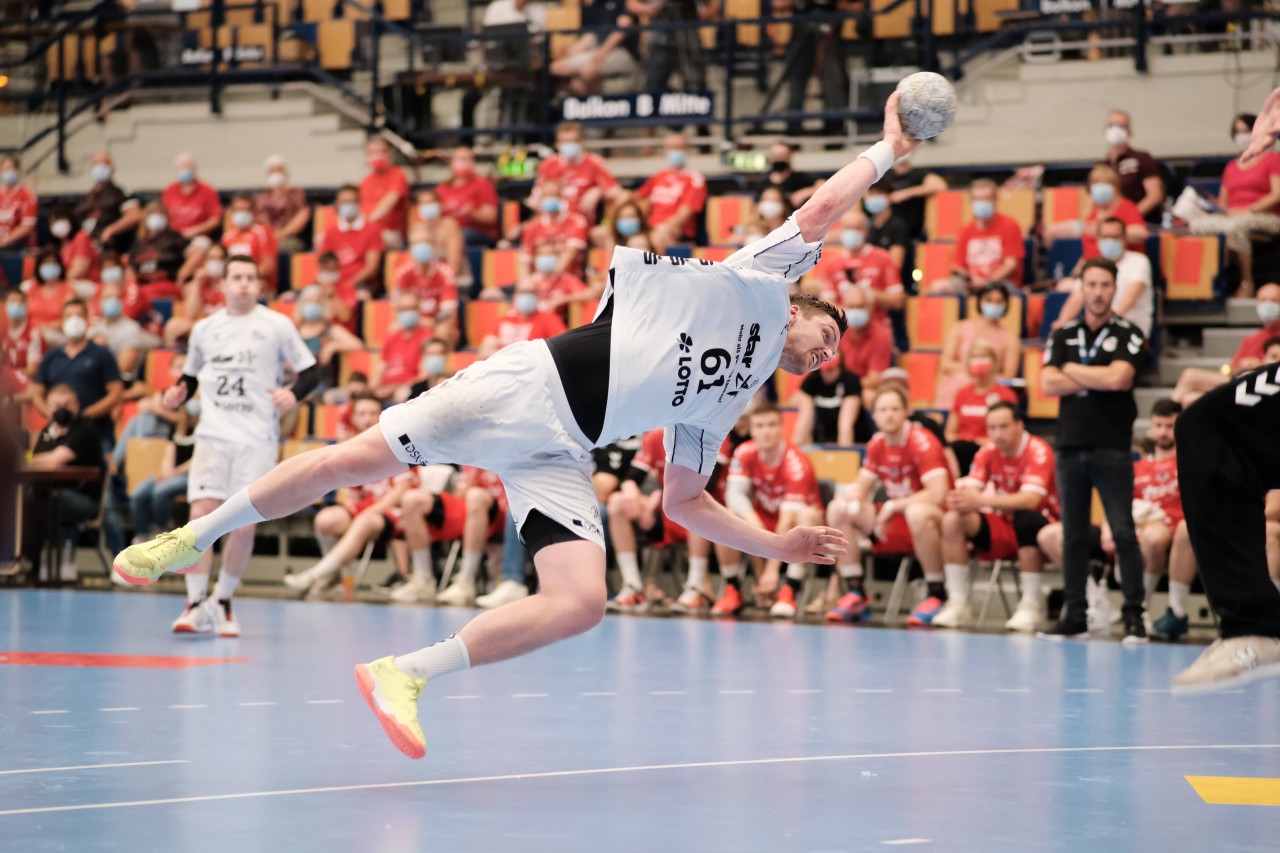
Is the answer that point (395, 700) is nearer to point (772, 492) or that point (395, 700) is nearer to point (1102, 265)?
point (1102, 265)

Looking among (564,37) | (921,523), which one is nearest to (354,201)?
Answer: (564,37)

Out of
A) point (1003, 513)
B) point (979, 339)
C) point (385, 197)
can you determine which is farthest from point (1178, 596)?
point (385, 197)

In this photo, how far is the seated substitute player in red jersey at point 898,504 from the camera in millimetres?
11789

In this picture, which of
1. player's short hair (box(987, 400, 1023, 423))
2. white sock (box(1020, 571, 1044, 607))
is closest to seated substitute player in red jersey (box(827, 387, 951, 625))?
player's short hair (box(987, 400, 1023, 423))

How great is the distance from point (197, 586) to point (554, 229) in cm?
704

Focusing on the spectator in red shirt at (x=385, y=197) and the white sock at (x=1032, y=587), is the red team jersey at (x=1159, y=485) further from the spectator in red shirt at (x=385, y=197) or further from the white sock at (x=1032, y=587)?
the spectator in red shirt at (x=385, y=197)

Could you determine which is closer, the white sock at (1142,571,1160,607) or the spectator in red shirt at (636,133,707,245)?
the white sock at (1142,571,1160,607)

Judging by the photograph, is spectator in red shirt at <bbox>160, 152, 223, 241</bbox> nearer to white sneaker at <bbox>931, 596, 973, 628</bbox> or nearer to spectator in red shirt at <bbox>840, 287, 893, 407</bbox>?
spectator in red shirt at <bbox>840, 287, 893, 407</bbox>

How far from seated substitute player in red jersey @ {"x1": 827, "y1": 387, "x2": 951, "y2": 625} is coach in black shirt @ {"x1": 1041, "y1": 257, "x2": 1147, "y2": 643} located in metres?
1.14

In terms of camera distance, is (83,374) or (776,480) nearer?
(776,480)

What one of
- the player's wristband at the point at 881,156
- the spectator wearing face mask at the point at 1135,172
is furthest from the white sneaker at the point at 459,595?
the player's wristband at the point at 881,156

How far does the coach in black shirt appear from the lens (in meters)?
10.7

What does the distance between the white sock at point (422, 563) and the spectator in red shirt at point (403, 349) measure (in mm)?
2231

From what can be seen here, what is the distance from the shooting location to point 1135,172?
14.5 meters
